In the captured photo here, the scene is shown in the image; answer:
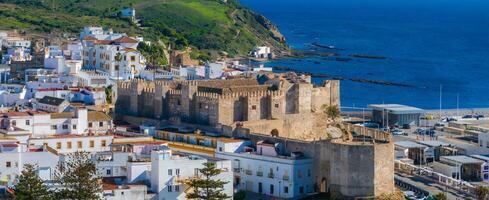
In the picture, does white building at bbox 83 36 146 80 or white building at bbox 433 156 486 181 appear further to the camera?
white building at bbox 83 36 146 80

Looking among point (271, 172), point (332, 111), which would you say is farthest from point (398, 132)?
point (271, 172)

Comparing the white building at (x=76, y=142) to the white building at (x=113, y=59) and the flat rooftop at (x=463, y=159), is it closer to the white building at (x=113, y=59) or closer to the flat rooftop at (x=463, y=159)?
the flat rooftop at (x=463, y=159)

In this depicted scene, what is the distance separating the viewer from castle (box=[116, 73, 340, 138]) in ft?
150

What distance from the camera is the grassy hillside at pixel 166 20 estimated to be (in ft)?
282

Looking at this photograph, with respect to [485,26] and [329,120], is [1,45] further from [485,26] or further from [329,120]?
[485,26]

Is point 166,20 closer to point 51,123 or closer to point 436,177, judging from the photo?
point 436,177

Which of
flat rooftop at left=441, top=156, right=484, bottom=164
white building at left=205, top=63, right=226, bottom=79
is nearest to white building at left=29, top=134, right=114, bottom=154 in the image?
white building at left=205, top=63, right=226, bottom=79

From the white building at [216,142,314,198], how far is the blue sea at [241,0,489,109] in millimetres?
33047

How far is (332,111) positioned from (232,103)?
6148 millimetres

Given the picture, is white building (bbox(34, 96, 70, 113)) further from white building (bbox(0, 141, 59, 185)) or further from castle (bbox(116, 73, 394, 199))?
white building (bbox(0, 141, 59, 185))

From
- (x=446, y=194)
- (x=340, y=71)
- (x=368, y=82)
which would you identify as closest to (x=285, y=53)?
(x=340, y=71)

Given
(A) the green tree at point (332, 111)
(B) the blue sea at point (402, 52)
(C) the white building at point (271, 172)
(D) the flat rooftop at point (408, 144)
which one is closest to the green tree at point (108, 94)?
(A) the green tree at point (332, 111)

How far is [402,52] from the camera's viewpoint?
116 meters

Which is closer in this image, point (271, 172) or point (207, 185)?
point (207, 185)
